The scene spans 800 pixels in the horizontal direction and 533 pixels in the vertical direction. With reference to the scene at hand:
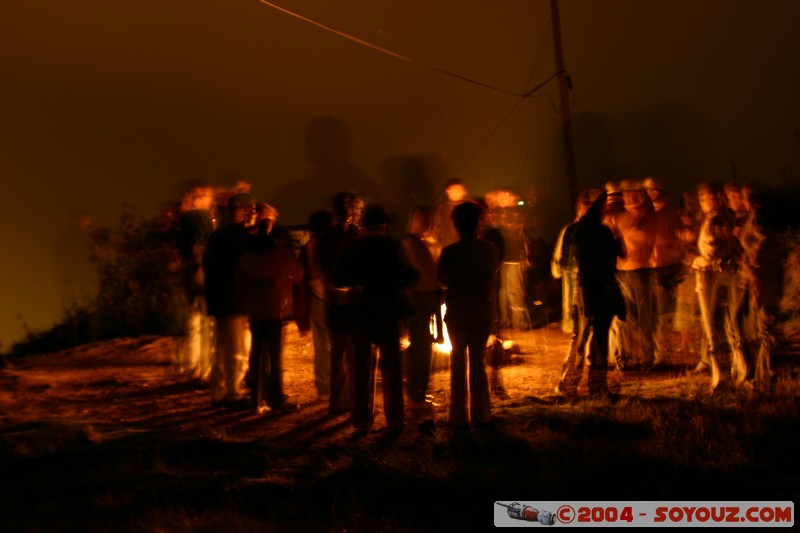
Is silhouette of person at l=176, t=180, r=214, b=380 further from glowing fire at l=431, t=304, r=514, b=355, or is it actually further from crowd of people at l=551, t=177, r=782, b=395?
crowd of people at l=551, t=177, r=782, b=395

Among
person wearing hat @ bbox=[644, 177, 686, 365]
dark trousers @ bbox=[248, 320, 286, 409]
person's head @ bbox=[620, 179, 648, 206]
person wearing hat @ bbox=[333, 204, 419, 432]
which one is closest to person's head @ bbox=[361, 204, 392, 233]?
person wearing hat @ bbox=[333, 204, 419, 432]

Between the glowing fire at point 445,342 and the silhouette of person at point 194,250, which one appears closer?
the glowing fire at point 445,342

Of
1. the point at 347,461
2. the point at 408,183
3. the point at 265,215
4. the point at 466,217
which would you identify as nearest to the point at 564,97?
the point at 408,183

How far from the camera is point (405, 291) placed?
647 cm

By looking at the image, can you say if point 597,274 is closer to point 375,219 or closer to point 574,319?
point 574,319

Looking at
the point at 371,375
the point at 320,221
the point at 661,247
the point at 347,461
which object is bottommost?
the point at 347,461

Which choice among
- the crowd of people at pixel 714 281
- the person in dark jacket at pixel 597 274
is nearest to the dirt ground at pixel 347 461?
the crowd of people at pixel 714 281

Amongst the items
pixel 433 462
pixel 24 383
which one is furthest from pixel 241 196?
pixel 24 383

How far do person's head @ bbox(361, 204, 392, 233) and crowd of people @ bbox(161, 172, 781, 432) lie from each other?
0.04ft

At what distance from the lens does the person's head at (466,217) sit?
20.0 feet

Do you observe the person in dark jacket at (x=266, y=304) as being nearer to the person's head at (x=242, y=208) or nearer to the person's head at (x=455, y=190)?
the person's head at (x=242, y=208)

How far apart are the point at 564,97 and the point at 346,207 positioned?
27.3 ft

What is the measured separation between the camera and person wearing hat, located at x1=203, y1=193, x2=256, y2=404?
22.7ft

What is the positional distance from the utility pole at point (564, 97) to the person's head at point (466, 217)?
794cm
